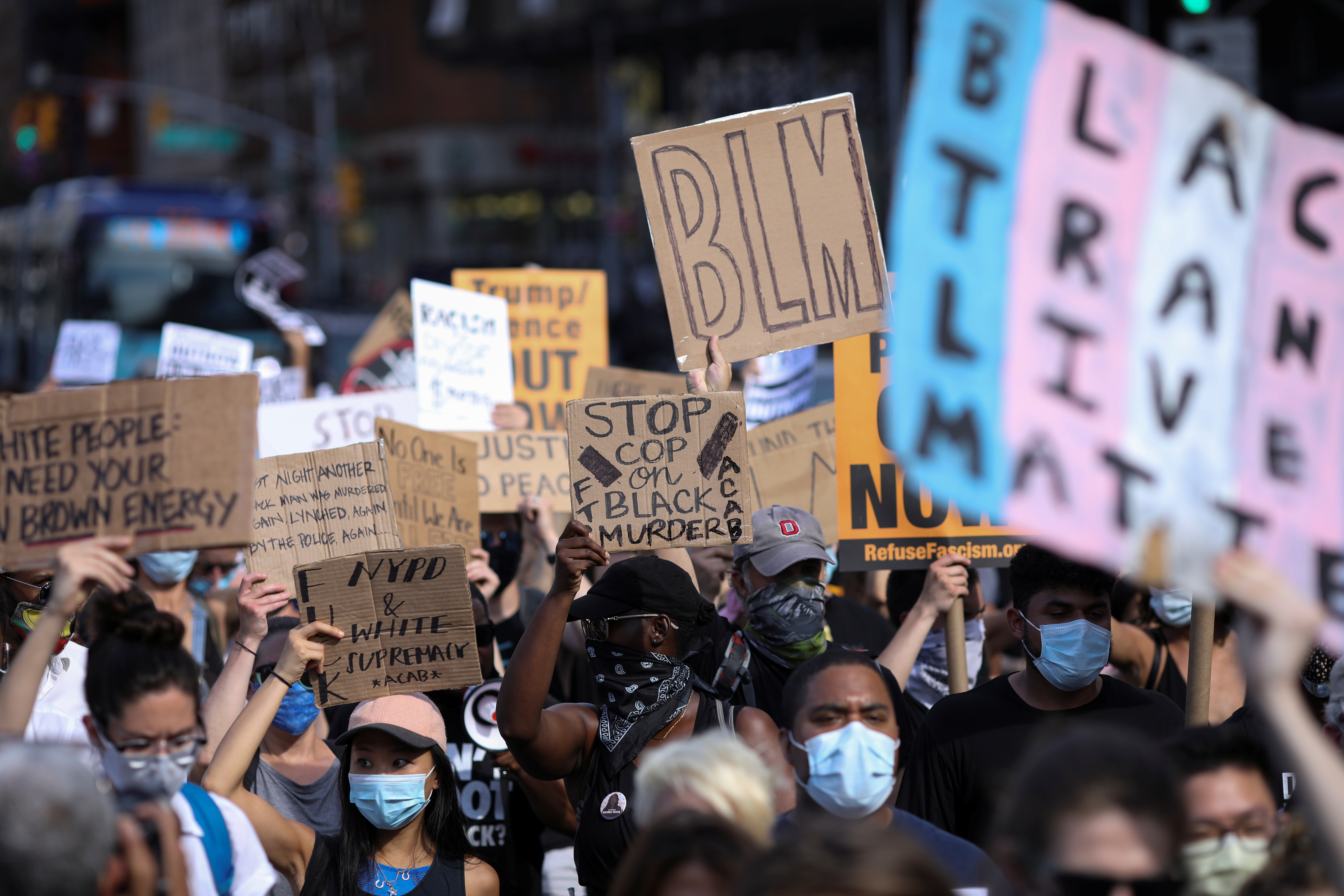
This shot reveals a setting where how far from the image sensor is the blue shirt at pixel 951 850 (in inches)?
130

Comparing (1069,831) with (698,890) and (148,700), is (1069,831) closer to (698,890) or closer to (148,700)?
(698,890)

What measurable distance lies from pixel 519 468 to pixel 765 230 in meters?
2.23

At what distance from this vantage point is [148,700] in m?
3.15

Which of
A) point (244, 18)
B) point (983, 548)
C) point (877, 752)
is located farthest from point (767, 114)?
point (244, 18)

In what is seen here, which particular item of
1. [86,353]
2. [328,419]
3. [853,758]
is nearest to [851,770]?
[853,758]

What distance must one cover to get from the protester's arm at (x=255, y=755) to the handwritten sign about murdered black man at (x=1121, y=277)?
72.6 inches

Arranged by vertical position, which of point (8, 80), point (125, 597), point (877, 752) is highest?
point (8, 80)

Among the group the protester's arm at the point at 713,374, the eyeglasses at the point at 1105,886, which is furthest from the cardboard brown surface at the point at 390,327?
the eyeglasses at the point at 1105,886

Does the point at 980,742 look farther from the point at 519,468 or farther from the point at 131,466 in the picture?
the point at 519,468

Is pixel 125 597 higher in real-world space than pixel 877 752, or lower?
higher

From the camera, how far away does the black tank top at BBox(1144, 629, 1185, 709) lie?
5176mm

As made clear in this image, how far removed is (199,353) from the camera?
Answer: 8.75 m

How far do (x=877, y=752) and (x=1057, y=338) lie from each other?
1067 millimetres

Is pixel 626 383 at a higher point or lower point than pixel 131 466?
higher
